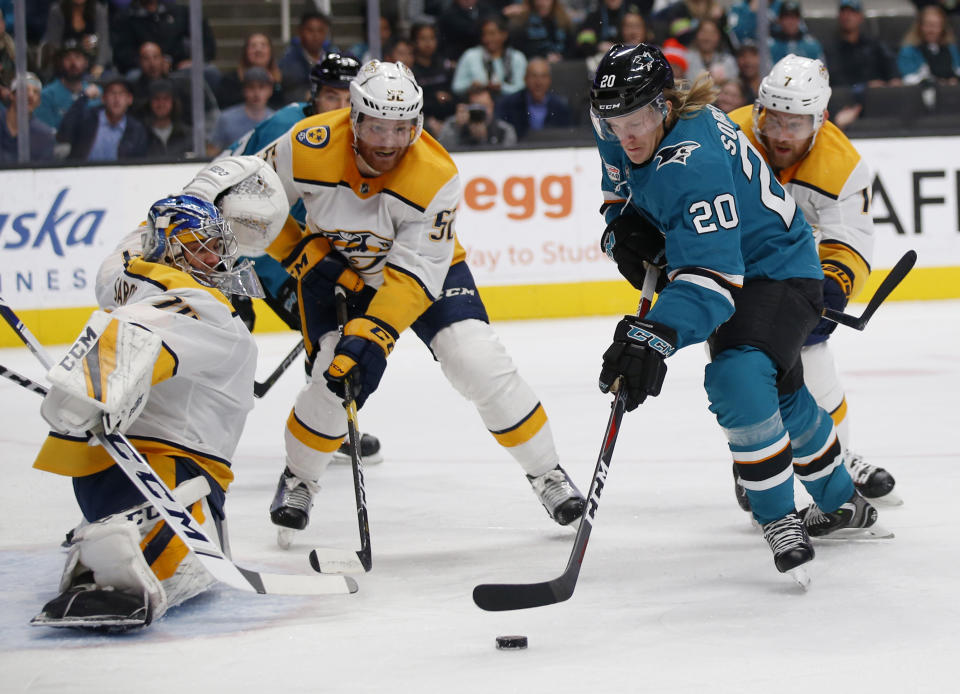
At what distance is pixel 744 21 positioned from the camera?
7062 millimetres

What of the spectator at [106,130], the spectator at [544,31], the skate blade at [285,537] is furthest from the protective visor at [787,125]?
the spectator at [544,31]

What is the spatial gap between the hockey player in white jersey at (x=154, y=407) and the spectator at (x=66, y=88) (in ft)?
12.9

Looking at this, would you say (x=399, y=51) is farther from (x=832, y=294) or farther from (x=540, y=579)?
(x=540, y=579)

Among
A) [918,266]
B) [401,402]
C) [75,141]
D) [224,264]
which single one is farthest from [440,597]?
[918,266]

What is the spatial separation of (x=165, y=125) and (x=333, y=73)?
2644mm

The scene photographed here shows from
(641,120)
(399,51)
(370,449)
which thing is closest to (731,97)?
(399,51)

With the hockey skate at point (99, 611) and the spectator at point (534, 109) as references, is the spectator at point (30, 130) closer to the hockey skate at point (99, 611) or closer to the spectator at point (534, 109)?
the spectator at point (534, 109)

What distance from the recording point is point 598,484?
8.00 ft

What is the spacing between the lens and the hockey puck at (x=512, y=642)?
87.4 inches

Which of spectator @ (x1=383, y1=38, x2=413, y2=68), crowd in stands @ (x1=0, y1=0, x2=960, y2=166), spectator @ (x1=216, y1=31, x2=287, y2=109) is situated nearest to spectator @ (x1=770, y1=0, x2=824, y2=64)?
crowd in stands @ (x1=0, y1=0, x2=960, y2=166)

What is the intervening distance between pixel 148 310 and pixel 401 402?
250cm

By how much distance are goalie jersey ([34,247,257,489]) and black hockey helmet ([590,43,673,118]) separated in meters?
0.77

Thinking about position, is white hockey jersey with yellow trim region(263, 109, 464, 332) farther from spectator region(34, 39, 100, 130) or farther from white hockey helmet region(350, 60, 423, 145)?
spectator region(34, 39, 100, 130)

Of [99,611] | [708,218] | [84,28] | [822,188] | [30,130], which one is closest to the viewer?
[99,611]
